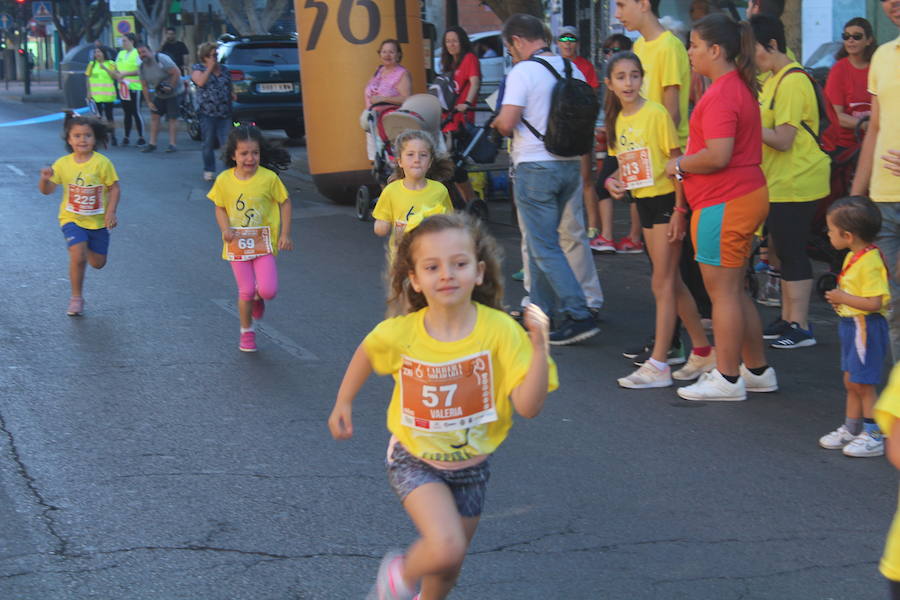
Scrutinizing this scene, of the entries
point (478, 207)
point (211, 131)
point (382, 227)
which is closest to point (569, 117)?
point (382, 227)

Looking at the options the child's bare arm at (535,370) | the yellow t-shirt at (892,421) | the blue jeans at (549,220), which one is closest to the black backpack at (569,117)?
the blue jeans at (549,220)

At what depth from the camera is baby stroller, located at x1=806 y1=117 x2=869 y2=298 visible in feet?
30.2

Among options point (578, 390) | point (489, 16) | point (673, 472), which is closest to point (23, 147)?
point (578, 390)

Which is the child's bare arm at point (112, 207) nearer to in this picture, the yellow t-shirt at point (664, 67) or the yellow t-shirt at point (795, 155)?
the yellow t-shirt at point (664, 67)

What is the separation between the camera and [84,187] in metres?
8.80

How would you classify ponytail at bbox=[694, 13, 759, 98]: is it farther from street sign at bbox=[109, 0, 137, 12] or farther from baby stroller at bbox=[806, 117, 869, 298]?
street sign at bbox=[109, 0, 137, 12]

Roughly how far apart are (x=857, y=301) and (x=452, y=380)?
8.59ft

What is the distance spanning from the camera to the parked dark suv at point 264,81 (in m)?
21.1

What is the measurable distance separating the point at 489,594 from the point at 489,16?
138ft

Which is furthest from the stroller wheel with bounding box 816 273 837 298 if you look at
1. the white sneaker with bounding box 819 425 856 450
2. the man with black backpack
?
the white sneaker with bounding box 819 425 856 450

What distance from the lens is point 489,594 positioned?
Answer: 13.7 ft

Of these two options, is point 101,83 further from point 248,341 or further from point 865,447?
point 865,447

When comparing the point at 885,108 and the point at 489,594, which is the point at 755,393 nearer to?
the point at 885,108

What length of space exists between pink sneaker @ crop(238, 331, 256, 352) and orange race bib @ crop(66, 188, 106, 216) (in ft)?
6.18
